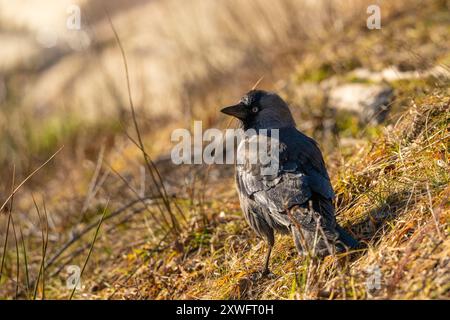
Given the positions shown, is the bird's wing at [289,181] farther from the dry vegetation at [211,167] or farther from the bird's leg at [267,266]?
the dry vegetation at [211,167]

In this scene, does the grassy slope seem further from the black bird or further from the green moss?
the green moss

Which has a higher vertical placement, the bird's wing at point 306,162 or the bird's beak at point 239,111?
the bird's beak at point 239,111

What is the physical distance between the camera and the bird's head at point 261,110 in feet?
14.8

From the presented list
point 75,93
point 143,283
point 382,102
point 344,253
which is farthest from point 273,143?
point 75,93

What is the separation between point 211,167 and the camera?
20.1 feet

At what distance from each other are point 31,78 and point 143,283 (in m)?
8.56

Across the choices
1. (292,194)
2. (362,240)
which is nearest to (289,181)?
(292,194)

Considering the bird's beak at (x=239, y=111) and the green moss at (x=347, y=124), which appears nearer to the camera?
the bird's beak at (x=239, y=111)

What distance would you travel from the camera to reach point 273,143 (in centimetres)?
412

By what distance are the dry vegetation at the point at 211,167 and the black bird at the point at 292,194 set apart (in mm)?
152

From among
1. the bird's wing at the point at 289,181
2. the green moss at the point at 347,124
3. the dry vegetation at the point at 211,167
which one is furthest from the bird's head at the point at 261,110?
the green moss at the point at 347,124

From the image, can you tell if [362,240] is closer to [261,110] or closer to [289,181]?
[289,181]

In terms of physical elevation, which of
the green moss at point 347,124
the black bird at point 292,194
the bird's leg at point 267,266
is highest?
the green moss at point 347,124

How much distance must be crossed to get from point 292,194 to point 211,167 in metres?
2.49
